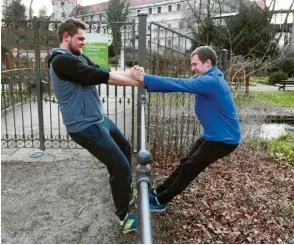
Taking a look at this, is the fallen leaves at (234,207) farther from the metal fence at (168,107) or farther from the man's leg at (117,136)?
the man's leg at (117,136)

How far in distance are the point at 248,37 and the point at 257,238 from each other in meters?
23.2

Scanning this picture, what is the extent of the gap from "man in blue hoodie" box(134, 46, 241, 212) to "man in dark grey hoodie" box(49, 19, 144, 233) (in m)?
0.42

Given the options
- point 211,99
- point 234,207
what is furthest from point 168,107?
point 211,99

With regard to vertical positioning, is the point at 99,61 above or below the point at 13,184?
above

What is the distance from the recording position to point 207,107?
3156 millimetres

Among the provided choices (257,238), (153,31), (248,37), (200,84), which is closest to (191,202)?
(257,238)

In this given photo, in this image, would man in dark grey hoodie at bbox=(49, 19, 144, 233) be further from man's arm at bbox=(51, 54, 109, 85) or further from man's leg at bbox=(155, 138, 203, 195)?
man's leg at bbox=(155, 138, 203, 195)

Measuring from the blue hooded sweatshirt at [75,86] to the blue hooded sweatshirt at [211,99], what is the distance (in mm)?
541

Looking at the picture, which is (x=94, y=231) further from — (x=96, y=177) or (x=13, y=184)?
(x=13, y=184)

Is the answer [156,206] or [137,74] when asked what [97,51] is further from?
[156,206]

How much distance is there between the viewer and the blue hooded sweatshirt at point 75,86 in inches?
107

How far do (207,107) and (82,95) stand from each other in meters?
1.26

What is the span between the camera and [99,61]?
5262mm

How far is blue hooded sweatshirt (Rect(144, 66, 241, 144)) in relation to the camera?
2994 mm
